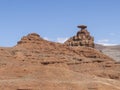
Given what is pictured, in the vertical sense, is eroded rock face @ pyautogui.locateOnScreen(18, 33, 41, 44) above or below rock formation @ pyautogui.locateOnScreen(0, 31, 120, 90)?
above

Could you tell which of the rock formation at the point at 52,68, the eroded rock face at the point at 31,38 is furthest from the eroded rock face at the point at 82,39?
the eroded rock face at the point at 31,38

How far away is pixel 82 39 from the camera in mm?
103938

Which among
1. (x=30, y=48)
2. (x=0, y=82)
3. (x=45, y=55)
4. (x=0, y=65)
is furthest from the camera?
(x=30, y=48)

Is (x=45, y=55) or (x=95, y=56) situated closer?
(x=45, y=55)

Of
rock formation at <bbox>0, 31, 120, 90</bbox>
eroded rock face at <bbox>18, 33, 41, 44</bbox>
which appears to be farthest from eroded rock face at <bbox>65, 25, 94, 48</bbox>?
eroded rock face at <bbox>18, 33, 41, 44</bbox>

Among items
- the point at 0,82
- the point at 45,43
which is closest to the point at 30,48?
the point at 45,43

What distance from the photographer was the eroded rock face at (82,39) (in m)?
103

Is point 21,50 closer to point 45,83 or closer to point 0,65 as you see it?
point 0,65

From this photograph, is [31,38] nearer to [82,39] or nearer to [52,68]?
[82,39]

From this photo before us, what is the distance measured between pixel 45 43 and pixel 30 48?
3995 millimetres

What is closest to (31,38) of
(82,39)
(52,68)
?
(82,39)

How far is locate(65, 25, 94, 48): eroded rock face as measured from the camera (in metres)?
103

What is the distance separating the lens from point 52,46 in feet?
282

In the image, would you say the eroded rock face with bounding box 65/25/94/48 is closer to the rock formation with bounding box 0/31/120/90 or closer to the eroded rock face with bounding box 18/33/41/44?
the rock formation with bounding box 0/31/120/90
